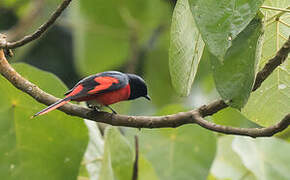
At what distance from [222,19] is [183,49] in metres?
0.19

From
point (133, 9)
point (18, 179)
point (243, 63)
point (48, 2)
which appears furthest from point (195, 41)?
point (48, 2)

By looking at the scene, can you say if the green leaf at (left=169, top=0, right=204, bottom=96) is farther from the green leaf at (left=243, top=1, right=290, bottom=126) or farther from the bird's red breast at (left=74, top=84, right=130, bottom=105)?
the bird's red breast at (left=74, top=84, right=130, bottom=105)

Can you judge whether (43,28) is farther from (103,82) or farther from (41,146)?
(41,146)

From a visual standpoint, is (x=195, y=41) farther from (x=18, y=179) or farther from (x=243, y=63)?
(x=18, y=179)

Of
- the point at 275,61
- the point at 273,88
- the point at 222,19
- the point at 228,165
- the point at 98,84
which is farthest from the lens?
the point at 228,165

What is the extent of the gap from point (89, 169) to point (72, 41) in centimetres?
269

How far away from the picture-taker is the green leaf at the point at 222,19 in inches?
35.2

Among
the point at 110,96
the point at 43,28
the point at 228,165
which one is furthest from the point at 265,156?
the point at 43,28

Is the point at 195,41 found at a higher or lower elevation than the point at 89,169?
higher

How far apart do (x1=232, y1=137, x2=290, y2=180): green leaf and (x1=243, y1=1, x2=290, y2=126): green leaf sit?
58 cm

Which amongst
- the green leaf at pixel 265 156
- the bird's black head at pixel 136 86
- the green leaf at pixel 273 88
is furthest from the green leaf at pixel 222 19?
the green leaf at pixel 265 156

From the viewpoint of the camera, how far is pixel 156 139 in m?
2.05

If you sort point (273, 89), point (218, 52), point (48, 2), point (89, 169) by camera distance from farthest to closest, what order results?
point (48, 2) < point (89, 169) < point (273, 89) < point (218, 52)

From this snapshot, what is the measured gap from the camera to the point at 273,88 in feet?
4.21
